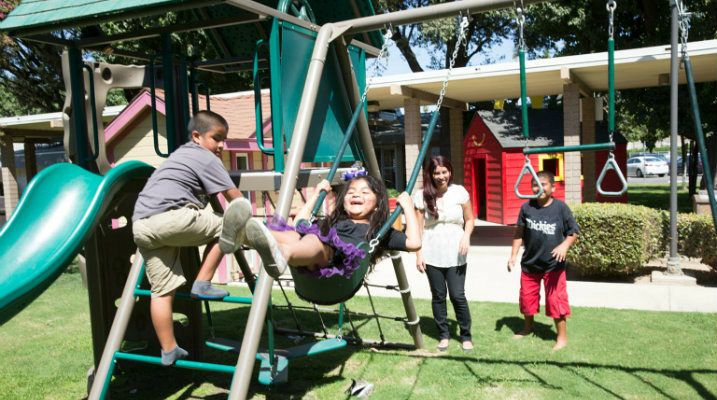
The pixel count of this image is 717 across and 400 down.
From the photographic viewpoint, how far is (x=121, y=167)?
357 centimetres

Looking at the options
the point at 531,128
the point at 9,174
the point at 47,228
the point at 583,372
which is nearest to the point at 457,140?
the point at 531,128

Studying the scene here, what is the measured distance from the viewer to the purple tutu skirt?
3125 mm

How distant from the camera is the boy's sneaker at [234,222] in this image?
2574 mm

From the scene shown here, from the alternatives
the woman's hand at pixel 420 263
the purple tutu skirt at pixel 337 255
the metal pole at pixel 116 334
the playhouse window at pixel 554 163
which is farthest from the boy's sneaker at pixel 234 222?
the playhouse window at pixel 554 163

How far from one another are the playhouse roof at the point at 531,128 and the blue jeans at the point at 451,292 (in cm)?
847

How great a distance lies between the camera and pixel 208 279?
12.0 ft

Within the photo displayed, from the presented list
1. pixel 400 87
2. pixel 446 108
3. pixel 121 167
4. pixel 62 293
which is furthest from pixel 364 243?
pixel 446 108

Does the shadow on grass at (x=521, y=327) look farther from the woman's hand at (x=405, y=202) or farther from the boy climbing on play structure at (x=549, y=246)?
the woman's hand at (x=405, y=202)

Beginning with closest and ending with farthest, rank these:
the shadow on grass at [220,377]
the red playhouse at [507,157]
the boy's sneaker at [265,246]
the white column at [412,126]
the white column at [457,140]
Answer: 1. the boy's sneaker at [265,246]
2. the shadow on grass at [220,377]
3. the white column at [412,126]
4. the red playhouse at [507,157]
5. the white column at [457,140]

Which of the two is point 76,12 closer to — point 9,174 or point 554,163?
point 554,163

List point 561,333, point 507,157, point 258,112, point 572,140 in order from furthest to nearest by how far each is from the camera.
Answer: point 507,157, point 572,140, point 561,333, point 258,112

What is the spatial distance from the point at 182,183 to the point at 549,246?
3.05m

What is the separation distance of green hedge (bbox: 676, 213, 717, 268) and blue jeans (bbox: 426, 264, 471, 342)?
451cm

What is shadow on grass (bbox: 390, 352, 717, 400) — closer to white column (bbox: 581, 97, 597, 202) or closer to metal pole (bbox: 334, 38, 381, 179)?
metal pole (bbox: 334, 38, 381, 179)
